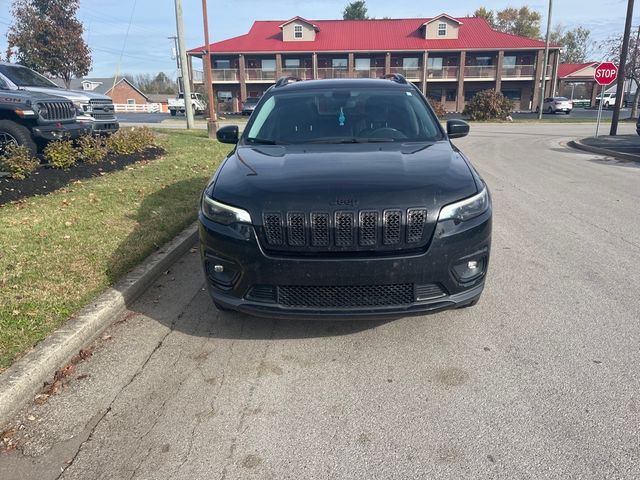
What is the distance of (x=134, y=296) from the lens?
4.25m

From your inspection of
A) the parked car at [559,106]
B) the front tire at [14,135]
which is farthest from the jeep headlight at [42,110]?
the parked car at [559,106]

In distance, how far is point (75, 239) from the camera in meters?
5.09

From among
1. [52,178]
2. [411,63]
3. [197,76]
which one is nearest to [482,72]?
[411,63]

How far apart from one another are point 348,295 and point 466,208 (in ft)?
3.04

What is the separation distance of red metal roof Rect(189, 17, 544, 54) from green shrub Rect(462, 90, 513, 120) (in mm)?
14672

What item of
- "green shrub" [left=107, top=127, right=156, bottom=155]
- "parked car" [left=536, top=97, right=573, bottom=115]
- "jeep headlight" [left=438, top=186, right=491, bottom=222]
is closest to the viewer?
"jeep headlight" [left=438, top=186, right=491, bottom=222]

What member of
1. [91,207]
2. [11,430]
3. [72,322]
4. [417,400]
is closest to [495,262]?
[417,400]

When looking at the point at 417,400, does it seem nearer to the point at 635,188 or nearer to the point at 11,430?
the point at 11,430

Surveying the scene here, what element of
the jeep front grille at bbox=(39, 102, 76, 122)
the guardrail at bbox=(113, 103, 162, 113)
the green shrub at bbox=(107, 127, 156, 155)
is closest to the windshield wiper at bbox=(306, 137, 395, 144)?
the jeep front grille at bbox=(39, 102, 76, 122)

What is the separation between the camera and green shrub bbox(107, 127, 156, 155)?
1001cm

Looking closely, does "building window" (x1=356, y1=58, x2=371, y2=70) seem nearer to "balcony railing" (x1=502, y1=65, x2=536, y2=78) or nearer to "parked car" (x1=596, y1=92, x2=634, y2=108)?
"balcony railing" (x1=502, y1=65, x2=536, y2=78)

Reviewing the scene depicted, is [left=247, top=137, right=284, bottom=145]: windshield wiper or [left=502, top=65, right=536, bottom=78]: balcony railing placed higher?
[left=502, top=65, right=536, bottom=78]: balcony railing

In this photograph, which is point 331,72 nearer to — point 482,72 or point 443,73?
point 443,73

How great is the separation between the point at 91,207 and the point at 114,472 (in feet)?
15.0
